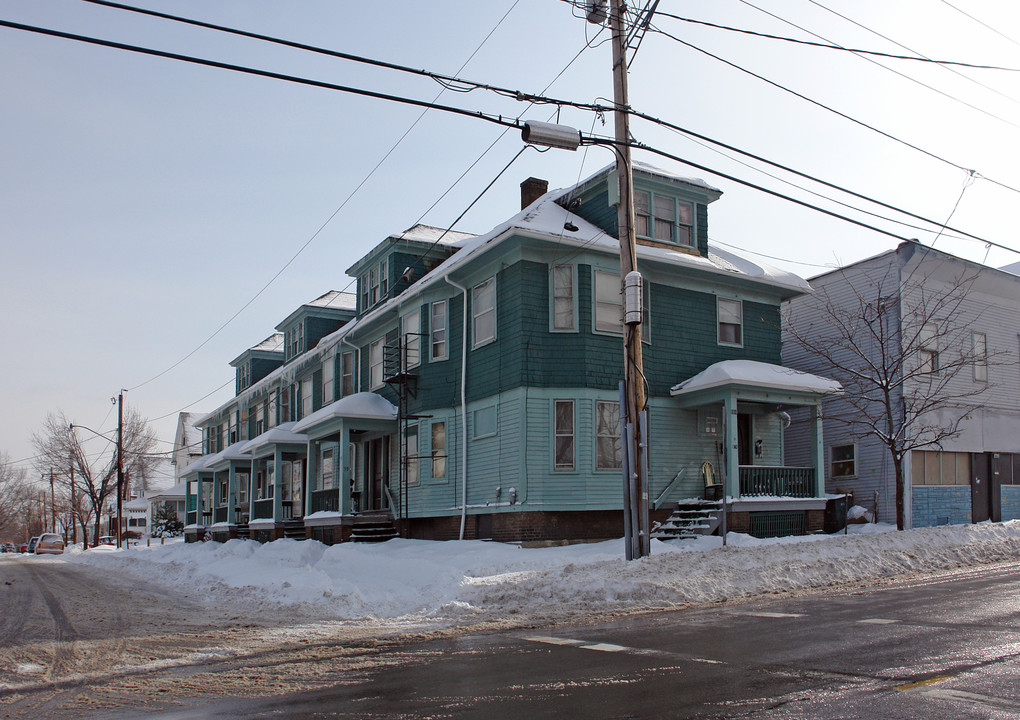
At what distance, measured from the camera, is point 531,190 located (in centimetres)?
2742

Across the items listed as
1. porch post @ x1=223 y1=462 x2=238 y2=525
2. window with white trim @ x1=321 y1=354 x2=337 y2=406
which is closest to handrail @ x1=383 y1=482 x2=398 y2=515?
window with white trim @ x1=321 y1=354 x2=337 y2=406

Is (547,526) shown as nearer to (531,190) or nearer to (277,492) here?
(531,190)

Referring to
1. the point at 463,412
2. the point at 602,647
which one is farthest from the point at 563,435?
the point at 602,647

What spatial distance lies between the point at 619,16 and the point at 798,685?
12.0 meters

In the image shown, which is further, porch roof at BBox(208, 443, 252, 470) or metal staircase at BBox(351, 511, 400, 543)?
porch roof at BBox(208, 443, 252, 470)

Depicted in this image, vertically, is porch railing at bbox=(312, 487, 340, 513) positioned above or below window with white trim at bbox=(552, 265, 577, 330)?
below

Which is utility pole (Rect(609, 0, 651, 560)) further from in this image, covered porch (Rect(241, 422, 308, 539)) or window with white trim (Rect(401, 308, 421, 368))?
covered porch (Rect(241, 422, 308, 539))

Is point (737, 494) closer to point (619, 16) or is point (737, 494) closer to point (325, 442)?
point (619, 16)

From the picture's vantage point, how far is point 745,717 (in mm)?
5594

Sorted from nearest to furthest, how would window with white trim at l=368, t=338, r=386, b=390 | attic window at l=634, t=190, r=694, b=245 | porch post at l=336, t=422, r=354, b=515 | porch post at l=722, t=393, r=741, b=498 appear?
porch post at l=722, t=393, r=741, b=498, attic window at l=634, t=190, r=694, b=245, porch post at l=336, t=422, r=354, b=515, window with white trim at l=368, t=338, r=386, b=390

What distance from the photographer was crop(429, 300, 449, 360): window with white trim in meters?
24.1

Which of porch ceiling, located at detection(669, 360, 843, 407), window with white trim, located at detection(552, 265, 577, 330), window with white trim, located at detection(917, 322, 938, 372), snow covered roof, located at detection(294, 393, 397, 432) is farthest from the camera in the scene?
window with white trim, located at detection(917, 322, 938, 372)

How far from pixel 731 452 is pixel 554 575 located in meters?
8.13

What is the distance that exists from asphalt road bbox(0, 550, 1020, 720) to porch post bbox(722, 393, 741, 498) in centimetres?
889
